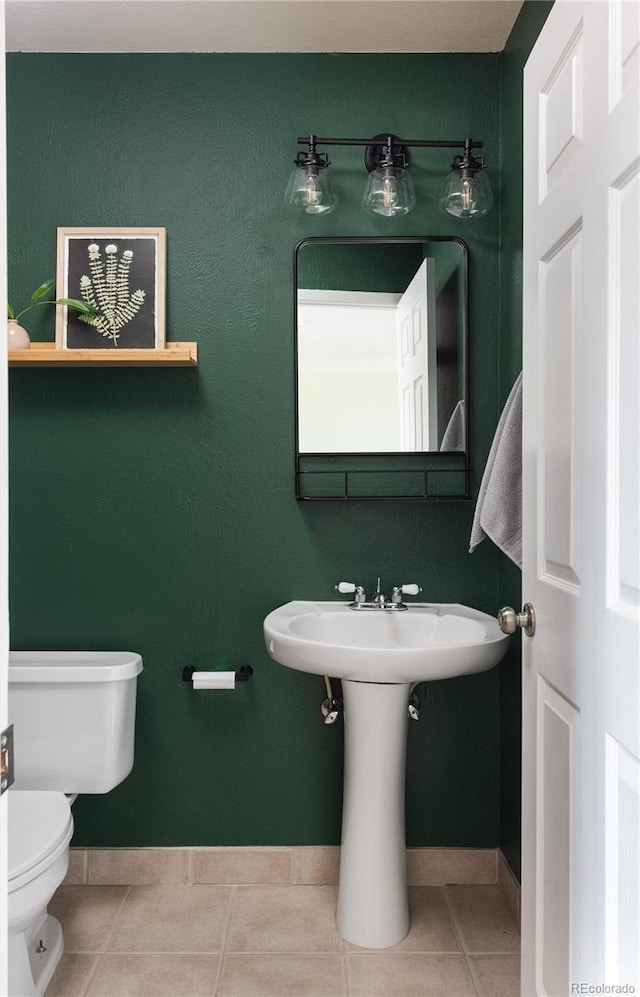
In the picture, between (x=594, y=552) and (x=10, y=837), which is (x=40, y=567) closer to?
(x=10, y=837)

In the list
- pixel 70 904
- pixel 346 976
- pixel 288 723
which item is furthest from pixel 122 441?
pixel 346 976

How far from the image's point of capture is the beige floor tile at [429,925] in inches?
81.6

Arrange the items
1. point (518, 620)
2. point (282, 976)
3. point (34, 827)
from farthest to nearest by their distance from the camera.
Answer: point (282, 976), point (34, 827), point (518, 620)

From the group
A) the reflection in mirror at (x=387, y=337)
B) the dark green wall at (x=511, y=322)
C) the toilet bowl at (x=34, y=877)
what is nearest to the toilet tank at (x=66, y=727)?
the toilet bowl at (x=34, y=877)

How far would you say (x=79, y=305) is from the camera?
226 centimetres

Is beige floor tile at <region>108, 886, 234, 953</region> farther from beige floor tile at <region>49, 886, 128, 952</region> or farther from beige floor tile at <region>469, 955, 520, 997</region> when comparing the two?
beige floor tile at <region>469, 955, 520, 997</region>

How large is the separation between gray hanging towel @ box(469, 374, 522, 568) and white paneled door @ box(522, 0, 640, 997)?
0.26m

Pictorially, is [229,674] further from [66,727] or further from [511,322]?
[511,322]

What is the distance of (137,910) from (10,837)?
0.70 m

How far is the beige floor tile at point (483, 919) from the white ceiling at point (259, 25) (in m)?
2.52

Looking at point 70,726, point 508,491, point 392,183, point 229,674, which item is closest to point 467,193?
point 392,183

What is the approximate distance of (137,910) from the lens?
225 cm

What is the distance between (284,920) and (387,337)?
1.70 m

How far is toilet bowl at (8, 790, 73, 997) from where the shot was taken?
161 cm
